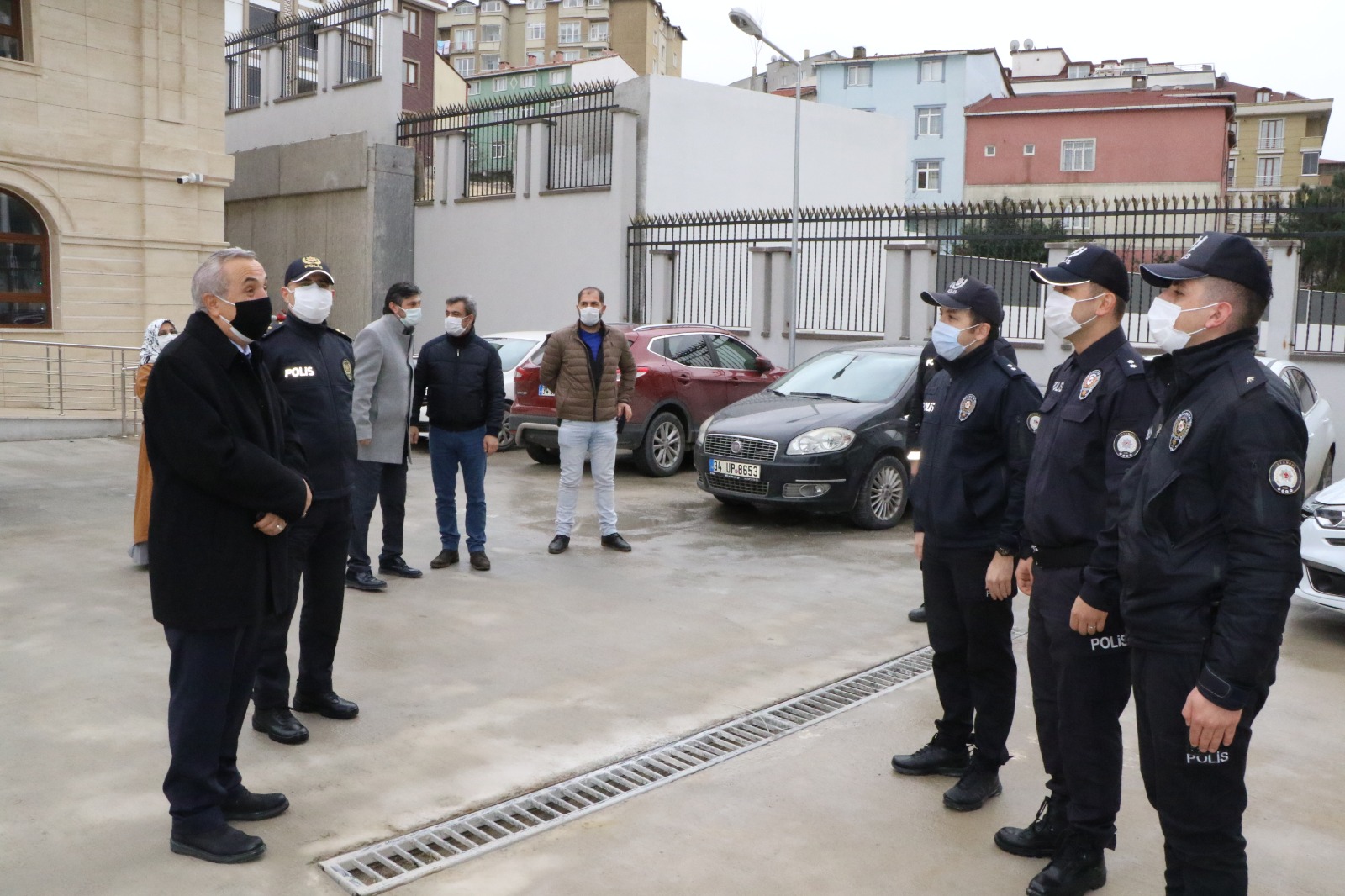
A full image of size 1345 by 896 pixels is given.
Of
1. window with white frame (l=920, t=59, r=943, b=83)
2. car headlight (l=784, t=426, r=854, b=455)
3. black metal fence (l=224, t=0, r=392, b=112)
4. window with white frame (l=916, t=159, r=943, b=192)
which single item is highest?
window with white frame (l=920, t=59, r=943, b=83)

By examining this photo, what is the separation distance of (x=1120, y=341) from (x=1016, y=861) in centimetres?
178

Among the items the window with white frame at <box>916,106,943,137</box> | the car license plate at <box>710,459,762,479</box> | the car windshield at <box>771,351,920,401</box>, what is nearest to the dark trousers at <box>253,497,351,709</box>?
the car license plate at <box>710,459,762,479</box>

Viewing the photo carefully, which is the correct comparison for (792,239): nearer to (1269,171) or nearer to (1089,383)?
(1089,383)

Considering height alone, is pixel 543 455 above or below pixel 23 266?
below

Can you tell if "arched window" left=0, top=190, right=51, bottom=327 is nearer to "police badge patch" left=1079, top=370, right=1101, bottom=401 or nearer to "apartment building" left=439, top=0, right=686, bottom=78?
"police badge patch" left=1079, top=370, right=1101, bottom=401

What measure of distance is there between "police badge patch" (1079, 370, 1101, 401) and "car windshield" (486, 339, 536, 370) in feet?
34.7

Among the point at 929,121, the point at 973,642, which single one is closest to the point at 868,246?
the point at 973,642

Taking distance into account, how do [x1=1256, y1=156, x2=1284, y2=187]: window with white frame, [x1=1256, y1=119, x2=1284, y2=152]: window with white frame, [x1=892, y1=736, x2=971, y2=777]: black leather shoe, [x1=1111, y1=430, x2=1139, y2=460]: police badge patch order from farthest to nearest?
[x1=1256, y1=156, x2=1284, y2=187]: window with white frame
[x1=1256, y1=119, x2=1284, y2=152]: window with white frame
[x1=892, y1=736, x2=971, y2=777]: black leather shoe
[x1=1111, y1=430, x2=1139, y2=460]: police badge patch

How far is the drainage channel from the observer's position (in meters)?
3.78

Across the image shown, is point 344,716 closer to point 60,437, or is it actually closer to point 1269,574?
point 1269,574

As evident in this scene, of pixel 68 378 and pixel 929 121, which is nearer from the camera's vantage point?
pixel 68 378

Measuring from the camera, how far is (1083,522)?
11.7 feet

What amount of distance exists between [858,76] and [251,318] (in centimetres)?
6076

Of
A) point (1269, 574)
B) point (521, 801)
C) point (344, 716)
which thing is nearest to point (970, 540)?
point (1269, 574)
